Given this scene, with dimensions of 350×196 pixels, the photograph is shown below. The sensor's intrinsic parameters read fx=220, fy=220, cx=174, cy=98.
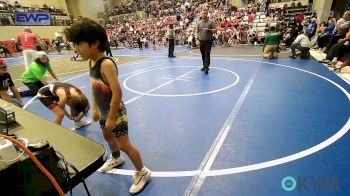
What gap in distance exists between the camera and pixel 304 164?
2.48 metres

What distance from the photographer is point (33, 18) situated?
24.2 metres

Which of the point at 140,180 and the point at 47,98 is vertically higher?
the point at 47,98

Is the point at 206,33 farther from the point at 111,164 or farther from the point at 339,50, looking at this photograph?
the point at 111,164

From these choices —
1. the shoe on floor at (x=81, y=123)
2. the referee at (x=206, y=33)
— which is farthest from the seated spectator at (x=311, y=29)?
the shoe on floor at (x=81, y=123)

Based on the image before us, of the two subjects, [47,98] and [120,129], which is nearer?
[120,129]

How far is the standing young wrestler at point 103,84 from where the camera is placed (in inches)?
70.0

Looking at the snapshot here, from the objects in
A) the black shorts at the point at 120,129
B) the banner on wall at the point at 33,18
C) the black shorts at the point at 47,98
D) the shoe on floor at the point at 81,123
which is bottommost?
the shoe on floor at the point at 81,123

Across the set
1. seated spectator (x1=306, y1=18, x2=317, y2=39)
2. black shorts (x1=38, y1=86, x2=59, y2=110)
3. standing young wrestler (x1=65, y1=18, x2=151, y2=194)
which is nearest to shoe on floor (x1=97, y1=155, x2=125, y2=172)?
standing young wrestler (x1=65, y1=18, x2=151, y2=194)

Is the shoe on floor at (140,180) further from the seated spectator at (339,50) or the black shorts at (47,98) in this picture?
the seated spectator at (339,50)

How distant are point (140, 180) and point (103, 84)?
1.08 meters

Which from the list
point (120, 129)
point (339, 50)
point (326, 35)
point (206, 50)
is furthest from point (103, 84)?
point (326, 35)

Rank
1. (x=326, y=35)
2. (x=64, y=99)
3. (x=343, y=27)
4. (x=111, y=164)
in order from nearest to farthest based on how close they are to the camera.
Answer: (x=111, y=164) → (x=64, y=99) → (x=343, y=27) → (x=326, y=35)

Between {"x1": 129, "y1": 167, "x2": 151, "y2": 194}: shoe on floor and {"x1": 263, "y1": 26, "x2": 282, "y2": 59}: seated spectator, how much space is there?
26.8 feet

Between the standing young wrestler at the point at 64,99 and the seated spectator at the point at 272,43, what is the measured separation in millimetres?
7852
